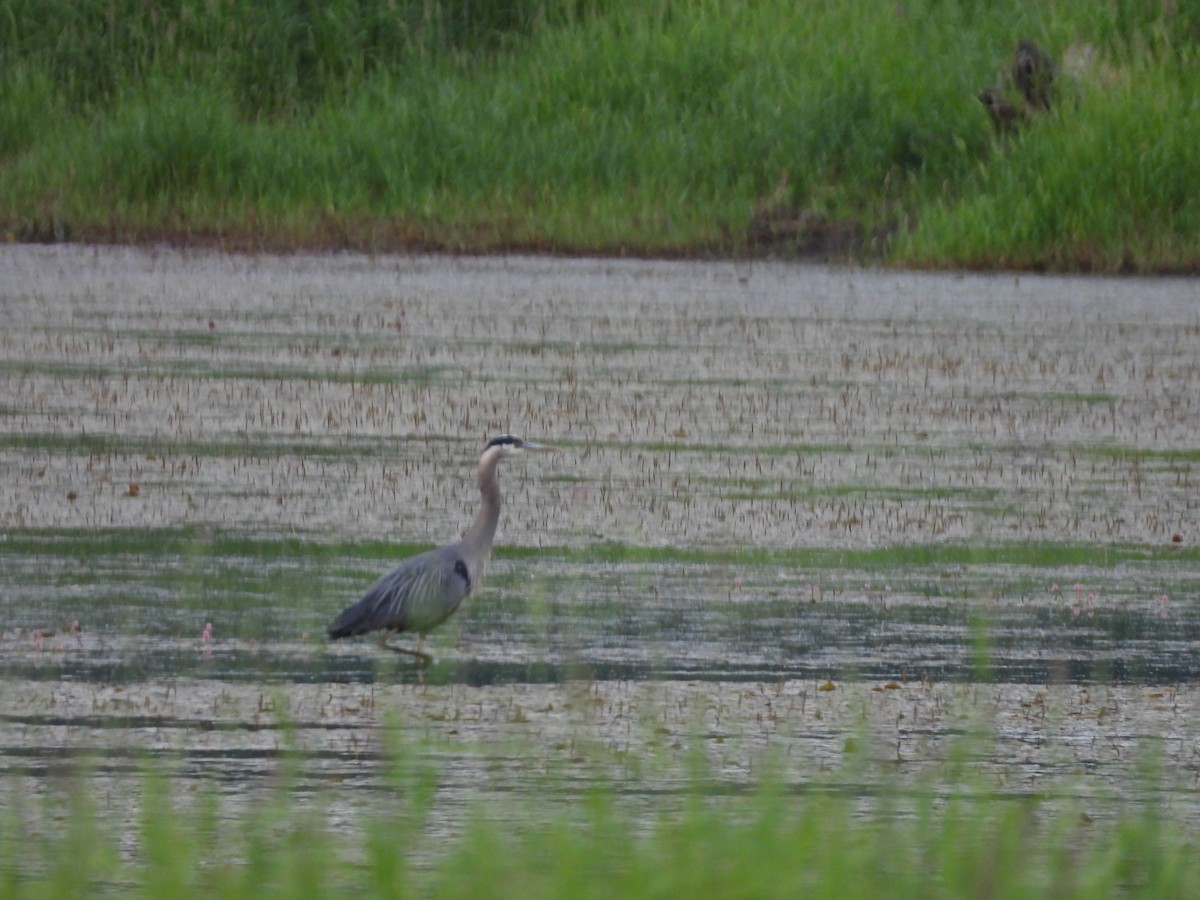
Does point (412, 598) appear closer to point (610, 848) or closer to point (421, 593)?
point (421, 593)

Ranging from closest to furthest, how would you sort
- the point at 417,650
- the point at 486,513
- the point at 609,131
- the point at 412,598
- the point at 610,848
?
1. the point at 610,848
2. the point at 412,598
3. the point at 417,650
4. the point at 486,513
5. the point at 609,131

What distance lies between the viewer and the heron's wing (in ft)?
22.2

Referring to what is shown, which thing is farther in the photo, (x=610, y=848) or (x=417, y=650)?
(x=417, y=650)

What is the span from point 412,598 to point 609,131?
44.2 feet

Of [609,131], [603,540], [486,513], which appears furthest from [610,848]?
[609,131]

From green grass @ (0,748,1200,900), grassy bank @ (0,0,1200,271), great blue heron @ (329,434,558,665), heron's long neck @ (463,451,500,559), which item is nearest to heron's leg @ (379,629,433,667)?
great blue heron @ (329,434,558,665)

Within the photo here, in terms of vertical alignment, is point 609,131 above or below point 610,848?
above

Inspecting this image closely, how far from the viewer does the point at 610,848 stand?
4.22 m

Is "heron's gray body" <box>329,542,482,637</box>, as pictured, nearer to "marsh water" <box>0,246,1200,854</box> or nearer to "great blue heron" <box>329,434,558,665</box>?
"great blue heron" <box>329,434,558,665</box>

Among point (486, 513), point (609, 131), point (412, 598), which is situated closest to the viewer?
point (412, 598)

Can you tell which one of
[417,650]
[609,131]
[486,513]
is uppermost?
[609,131]

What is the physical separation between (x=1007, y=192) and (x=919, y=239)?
0.72m

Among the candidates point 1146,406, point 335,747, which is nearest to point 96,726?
point 335,747

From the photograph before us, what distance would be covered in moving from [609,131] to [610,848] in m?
16.1
